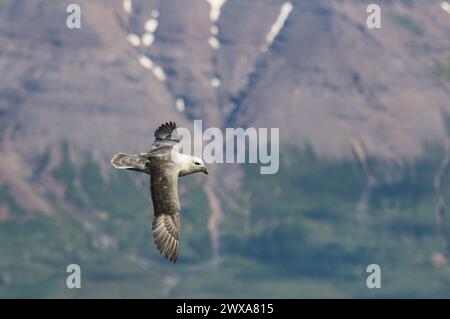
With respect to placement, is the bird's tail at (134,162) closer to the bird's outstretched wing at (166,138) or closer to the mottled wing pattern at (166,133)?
the bird's outstretched wing at (166,138)

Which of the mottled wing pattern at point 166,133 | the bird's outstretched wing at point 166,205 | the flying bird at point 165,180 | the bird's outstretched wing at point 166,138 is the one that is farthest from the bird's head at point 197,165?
the mottled wing pattern at point 166,133

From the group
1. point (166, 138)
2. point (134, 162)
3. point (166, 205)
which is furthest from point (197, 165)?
point (166, 138)

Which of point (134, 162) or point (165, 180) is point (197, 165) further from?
point (134, 162)

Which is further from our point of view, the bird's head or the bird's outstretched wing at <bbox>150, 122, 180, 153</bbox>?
the bird's outstretched wing at <bbox>150, 122, 180, 153</bbox>

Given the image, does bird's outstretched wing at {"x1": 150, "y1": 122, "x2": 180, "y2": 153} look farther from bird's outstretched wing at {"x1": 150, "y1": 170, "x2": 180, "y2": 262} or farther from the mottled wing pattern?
bird's outstretched wing at {"x1": 150, "y1": 170, "x2": 180, "y2": 262}

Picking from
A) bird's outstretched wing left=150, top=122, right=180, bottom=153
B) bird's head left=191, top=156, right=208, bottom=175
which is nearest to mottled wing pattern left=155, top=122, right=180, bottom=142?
bird's outstretched wing left=150, top=122, right=180, bottom=153

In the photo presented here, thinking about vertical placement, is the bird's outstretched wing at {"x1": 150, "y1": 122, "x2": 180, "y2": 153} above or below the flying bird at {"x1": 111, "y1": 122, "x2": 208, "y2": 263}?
above

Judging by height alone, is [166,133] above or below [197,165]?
above
